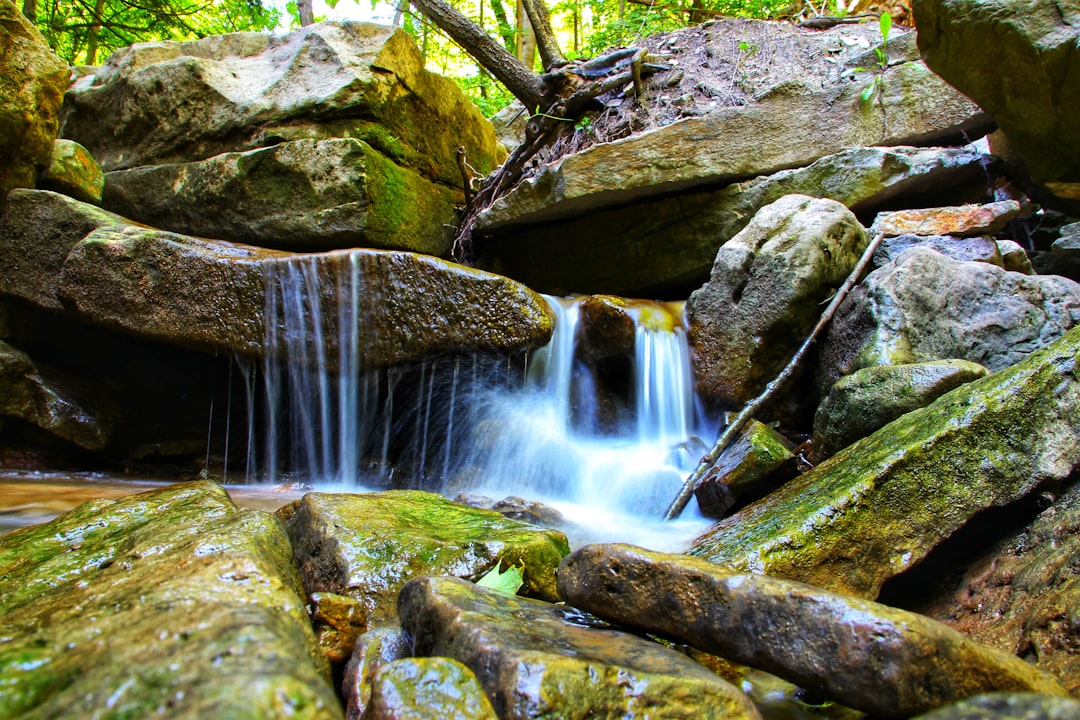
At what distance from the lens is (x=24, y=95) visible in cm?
515

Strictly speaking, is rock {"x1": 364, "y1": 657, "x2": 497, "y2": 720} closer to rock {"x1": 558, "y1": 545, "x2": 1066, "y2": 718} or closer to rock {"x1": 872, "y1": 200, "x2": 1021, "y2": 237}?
rock {"x1": 558, "y1": 545, "x2": 1066, "y2": 718}

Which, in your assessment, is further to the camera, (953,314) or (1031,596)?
(953,314)

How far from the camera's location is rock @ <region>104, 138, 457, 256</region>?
630 centimetres

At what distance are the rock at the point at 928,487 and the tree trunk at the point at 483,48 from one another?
7.26m

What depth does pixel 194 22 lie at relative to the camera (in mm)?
12273

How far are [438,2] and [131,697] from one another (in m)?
8.73

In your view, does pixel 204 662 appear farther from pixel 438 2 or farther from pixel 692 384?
pixel 438 2

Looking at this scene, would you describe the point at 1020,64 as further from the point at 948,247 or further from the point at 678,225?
the point at 678,225

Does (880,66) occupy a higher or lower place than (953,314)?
higher

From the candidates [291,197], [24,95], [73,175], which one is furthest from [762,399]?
[73,175]

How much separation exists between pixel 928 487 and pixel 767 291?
2.85 m

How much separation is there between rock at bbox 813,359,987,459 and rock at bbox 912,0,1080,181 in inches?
107

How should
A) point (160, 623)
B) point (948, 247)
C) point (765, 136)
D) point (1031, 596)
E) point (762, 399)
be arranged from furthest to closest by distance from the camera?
point (765, 136) → point (948, 247) → point (762, 399) → point (1031, 596) → point (160, 623)

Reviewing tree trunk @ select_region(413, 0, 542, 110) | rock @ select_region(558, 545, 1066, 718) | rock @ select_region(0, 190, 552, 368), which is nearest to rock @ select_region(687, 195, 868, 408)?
rock @ select_region(0, 190, 552, 368)
